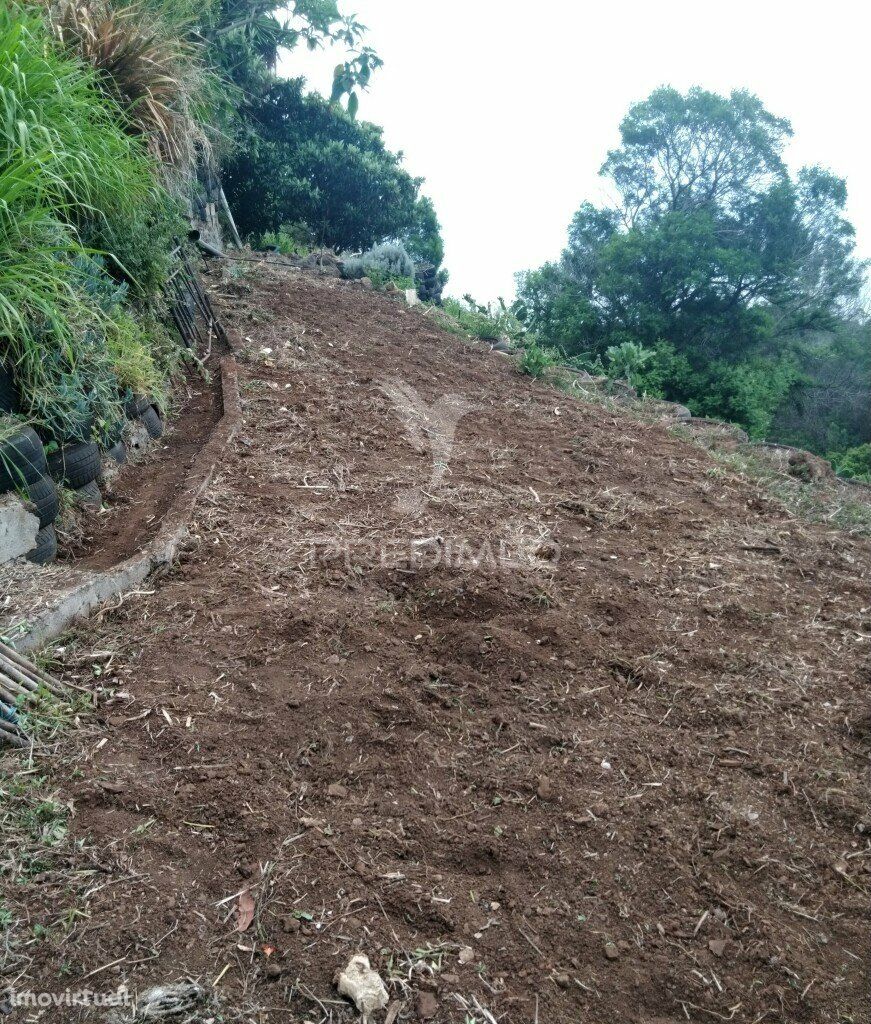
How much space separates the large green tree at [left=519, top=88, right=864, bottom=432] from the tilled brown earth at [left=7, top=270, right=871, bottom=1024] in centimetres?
929

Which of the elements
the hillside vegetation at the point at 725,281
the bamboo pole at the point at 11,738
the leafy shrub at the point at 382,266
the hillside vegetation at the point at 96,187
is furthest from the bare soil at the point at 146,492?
the hillside vegetation at the point at 725,281

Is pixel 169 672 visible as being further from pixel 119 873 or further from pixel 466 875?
pixel 466 875

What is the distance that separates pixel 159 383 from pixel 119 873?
2.79 meters

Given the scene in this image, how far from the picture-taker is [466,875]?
63.3 inches

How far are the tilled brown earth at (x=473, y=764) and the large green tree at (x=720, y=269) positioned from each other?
9.29 metres

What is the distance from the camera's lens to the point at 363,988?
1.33 meters

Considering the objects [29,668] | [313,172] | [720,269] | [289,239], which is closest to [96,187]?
[29,668]

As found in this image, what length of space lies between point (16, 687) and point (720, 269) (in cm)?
1247

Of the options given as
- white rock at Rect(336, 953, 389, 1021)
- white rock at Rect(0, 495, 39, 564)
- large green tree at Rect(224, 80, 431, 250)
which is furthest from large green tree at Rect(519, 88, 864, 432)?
white rock at Rect(336, 953, 389, 1021)

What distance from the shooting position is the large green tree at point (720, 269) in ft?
39.2

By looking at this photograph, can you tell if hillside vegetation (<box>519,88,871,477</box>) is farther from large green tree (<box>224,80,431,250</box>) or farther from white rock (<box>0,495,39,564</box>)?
white rock (<box>0,495,39,564</box>)

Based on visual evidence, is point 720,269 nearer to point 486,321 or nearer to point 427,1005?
point 486,321

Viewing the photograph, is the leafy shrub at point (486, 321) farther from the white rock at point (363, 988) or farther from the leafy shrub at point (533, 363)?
the white rock at point (363, 988)

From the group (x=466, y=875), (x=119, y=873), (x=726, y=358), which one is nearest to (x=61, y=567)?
(x=119, y=873)
